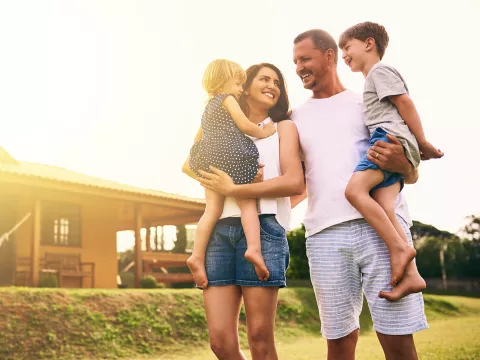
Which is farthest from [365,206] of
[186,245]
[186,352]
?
[186,245]

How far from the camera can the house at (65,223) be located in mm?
13492

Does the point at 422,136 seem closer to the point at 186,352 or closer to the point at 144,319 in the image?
the point at 186,352

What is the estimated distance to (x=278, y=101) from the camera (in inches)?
130

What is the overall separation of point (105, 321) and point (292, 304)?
505 centimetres

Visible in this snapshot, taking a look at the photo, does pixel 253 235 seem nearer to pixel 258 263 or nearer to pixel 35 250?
pixel 258 263

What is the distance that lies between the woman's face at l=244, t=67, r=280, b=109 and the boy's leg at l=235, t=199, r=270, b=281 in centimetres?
60

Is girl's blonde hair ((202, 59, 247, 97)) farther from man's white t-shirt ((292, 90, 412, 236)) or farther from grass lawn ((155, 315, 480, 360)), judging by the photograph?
grass lawn ((155, 315, 480, 360))

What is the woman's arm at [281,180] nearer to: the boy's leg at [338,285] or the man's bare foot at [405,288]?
the boy's leg at [338,285]

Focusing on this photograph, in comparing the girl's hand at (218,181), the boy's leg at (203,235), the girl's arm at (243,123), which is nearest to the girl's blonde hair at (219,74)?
the girl's arm at (243,123)

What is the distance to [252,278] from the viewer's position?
2.89 m

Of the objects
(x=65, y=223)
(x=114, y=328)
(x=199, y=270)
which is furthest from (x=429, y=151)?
(x=65, y=223)

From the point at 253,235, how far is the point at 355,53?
121 centimetres

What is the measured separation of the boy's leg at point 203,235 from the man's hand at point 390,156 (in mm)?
838

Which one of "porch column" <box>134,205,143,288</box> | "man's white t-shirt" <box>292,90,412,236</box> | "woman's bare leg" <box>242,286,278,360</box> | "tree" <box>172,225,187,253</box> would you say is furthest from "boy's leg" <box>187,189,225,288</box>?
"tree" <box>172,225,187,253</box>
